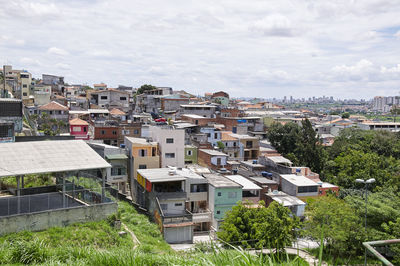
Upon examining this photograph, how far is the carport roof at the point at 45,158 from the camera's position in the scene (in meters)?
14.1

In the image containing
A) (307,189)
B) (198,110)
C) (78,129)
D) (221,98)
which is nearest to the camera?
(307,189)

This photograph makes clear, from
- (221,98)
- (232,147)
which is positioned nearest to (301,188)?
(232,147)

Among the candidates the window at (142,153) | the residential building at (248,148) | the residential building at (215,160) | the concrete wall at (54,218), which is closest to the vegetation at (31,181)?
the concrete wall at (54,218)

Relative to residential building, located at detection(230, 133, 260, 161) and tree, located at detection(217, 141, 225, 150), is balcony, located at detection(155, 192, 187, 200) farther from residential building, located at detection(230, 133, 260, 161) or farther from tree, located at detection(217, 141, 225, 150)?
residential building, located at detection(230, 133, 260, 161)

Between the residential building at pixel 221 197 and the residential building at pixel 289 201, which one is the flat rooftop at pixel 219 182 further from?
the residential building at pixel 289 201

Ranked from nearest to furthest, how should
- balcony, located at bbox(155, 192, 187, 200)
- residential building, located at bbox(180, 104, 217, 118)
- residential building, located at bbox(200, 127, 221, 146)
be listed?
1. balcony, located at bbox(155, 192, 187, 200)
2. residential building, located at bbox(200, 127, 221, 146)
3. residential building, located at bbox(180, 104, 217, 118)

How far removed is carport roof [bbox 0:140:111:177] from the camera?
1408 centimetres

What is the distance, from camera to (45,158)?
15.2 meters

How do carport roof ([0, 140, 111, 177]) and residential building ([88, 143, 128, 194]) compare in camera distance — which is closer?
carport roof ([0, 140, 111, 177])

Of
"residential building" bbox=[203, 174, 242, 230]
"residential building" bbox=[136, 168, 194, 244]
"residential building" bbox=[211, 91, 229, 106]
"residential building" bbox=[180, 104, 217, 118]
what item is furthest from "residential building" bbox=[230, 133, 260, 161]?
"residential building" bbox=[211, 91, 229, 106]

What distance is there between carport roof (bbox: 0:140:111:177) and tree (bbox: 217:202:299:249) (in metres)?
8.45

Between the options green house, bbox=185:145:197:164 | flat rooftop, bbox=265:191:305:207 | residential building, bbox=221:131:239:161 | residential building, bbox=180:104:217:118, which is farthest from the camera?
residential building, bbox=180:104:217:118

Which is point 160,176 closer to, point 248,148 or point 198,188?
point 198,188

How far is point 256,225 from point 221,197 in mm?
5818
